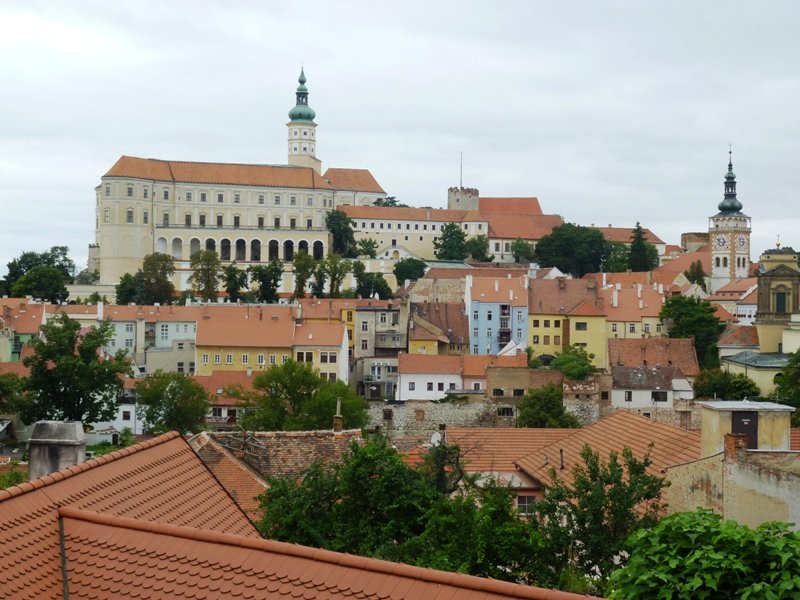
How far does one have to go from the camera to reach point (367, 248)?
117000 millimetres

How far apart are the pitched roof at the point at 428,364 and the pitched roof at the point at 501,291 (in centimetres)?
1181

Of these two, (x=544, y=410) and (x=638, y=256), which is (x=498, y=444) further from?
(x=638, y=256)

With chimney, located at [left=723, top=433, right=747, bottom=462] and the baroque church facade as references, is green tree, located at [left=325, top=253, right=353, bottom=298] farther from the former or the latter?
chimney, located at [left=723, top=433, right=747, bottom=462]

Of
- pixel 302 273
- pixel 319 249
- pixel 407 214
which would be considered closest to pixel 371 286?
pixel 302 273

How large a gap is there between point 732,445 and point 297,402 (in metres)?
35.3

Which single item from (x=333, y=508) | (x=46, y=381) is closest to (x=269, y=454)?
(x=333, y=508)

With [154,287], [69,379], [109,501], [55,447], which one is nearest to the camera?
[109,501]

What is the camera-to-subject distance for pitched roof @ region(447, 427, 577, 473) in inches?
800

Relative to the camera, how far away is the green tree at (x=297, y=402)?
44562 millimetres

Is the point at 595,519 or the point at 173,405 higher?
the point at 595,519

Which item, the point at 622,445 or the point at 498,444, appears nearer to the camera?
the point at 622,445

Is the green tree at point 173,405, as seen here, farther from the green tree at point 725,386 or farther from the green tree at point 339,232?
the green tree at point 339,232

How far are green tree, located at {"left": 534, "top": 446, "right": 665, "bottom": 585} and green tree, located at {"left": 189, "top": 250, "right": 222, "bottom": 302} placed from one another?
7672cm

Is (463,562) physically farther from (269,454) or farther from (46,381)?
(46,381)
